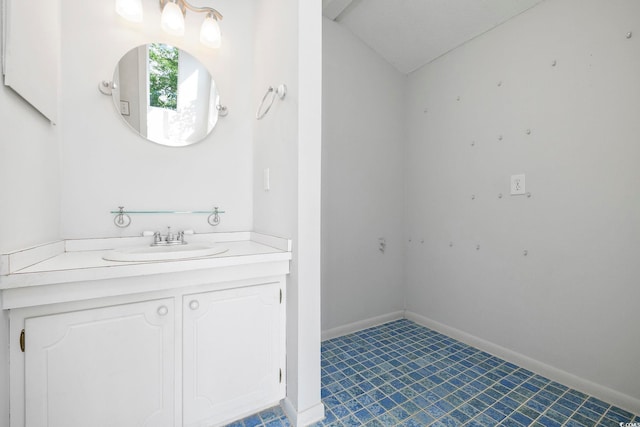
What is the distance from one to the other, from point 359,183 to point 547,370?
169cm

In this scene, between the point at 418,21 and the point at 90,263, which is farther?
the point at 418,21

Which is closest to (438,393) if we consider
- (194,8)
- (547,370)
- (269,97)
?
(547,370)

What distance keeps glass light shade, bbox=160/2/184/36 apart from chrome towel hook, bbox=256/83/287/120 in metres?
0.56

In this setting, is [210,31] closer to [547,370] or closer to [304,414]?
[304,414]

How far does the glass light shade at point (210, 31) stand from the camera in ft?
5.13

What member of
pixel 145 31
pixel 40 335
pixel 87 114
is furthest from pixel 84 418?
pixel 145 31

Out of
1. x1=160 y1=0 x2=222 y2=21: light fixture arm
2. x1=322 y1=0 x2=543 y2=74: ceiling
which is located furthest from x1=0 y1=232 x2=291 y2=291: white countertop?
x1=322 y1=0 x2=543 y2=74: ceiling

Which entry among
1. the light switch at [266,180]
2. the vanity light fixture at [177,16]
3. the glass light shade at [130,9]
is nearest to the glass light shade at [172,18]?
the vanity light fixture at [177,16]

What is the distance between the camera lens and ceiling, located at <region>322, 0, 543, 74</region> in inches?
72.4

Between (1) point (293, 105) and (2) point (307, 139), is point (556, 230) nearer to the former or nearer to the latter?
(2) point (307, 139)

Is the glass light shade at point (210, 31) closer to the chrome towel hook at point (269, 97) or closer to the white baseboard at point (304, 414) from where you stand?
the chrome towel hook at point (269, 97)

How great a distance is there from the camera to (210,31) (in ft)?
5.15

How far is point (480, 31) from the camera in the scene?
197 centimetres

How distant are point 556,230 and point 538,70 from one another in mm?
969
